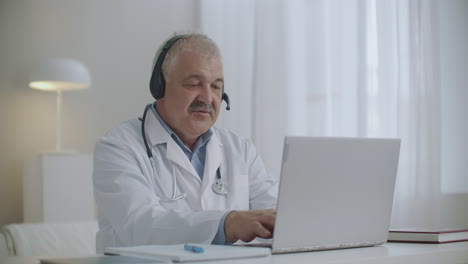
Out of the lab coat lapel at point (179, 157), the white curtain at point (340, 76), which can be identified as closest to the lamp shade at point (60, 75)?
the white curtain at point (340, 76)

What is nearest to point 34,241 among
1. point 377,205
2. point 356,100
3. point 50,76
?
point 50,76

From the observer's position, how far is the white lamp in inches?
166

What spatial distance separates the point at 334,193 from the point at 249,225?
17cm

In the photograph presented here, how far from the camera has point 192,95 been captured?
6.16 feet

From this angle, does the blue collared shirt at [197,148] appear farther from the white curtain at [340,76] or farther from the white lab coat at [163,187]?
the white curtain at [340,76]

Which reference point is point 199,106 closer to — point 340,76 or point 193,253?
point 193,253

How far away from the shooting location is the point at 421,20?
301cm

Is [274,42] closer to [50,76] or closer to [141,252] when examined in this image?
[50,76]

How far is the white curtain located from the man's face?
1.45 m

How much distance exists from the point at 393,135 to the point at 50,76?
2.29m

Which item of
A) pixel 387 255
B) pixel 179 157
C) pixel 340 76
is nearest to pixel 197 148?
pixel 179 157

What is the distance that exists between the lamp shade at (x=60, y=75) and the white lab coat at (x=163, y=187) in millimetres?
2485

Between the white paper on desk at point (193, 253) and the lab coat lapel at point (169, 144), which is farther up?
the lab coat lapel at point (169, 144)

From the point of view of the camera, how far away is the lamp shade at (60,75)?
422cm
